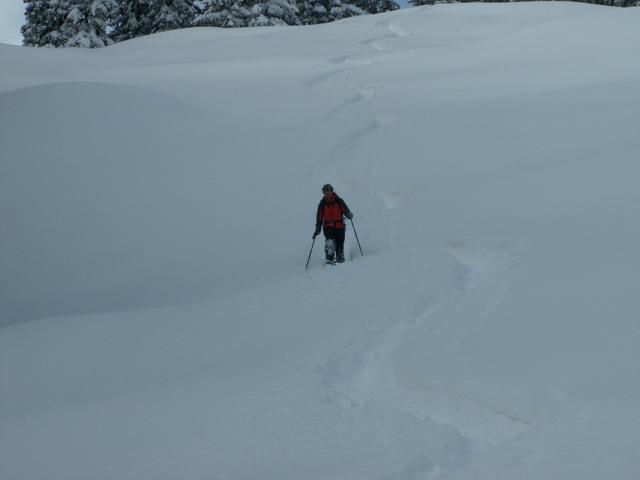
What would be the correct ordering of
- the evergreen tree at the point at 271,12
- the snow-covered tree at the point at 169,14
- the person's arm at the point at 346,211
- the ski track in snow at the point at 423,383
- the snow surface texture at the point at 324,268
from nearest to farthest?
1. the ski track in snow at the point at 423,383
2. the snow surface texture at the point at 324,268
3. the person's arm at the point at 346,211
4. the evergreen tree at the point at 271,12
5. the snow-covered tree at the point at 169,14

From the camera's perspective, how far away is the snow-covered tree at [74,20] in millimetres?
31953

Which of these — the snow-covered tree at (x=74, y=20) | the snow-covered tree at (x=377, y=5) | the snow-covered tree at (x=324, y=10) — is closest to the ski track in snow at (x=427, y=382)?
the snow-covered tree at (x=74, y=20)

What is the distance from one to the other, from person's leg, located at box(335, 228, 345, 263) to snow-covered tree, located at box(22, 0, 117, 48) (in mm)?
24705

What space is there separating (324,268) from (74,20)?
26122 mm

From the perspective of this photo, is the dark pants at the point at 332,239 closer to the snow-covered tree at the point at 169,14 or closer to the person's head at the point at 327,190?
the person's head at the point at 327,190

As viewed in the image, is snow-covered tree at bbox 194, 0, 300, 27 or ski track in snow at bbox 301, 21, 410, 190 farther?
snow-covered tree at bbox 194, 0, 300, 27

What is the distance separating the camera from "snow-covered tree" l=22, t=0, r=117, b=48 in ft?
105

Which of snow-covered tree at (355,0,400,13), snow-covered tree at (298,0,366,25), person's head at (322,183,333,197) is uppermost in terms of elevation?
snow-covered tree at (355,0,400,13)

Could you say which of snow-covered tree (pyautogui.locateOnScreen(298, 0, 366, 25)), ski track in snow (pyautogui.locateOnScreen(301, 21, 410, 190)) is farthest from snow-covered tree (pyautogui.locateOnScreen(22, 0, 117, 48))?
ski track in snow (pyautogui.locateOnScreen(301, 21, 410, 190))

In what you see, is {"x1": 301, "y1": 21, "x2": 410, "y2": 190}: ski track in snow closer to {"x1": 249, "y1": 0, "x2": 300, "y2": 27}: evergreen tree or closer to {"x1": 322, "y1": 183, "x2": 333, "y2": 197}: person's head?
{"x1": 322, "y1": 183, "x2": 333, "y2": 197}: person's head

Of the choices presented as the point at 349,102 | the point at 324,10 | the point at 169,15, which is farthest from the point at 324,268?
the point at 324,10

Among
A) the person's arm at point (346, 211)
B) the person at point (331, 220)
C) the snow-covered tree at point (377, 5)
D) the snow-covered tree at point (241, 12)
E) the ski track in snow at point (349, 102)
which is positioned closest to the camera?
the person's arm at point (346, 211)

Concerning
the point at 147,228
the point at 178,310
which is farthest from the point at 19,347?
the point at 147,228

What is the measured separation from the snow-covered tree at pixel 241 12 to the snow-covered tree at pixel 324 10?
568 cm
